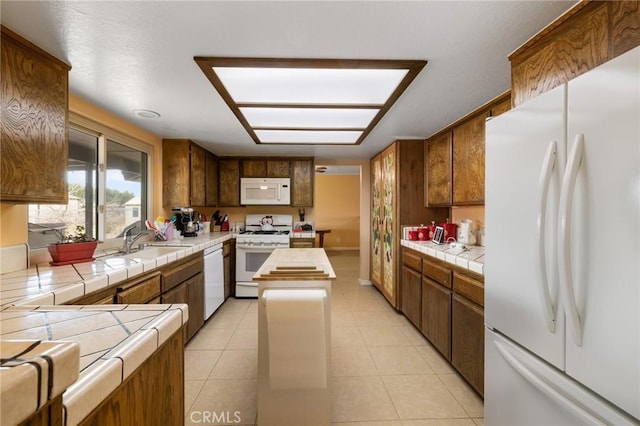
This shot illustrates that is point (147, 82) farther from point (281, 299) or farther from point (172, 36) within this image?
point (281, 299)

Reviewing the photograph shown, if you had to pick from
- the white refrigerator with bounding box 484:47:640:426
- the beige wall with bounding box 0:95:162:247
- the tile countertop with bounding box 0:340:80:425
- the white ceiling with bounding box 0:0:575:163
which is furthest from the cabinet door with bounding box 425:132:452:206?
the beige wall with bounding box 0:95:162:247

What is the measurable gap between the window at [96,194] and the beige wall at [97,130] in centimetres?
9

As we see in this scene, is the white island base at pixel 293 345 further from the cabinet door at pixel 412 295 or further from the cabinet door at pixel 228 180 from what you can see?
the cabinet door at pixel 228 180

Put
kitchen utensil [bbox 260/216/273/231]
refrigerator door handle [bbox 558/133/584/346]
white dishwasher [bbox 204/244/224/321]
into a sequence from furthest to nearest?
kitchen utensil [bbox 260/216/273/231] → white dishwasher [bbox 204/244/224/321] → refrigerator door handle [bbox 558/133/584/346]

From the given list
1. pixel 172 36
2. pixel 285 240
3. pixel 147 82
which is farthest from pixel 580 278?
pixel 285 240

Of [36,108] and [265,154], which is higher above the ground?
[265,154]

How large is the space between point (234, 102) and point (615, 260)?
2200 millimetres

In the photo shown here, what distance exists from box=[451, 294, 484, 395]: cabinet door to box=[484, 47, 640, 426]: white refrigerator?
0.54 m

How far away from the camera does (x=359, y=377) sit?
6.57 feet

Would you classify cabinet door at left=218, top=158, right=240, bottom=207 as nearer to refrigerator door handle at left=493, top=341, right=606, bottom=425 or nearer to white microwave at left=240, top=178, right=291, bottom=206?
white microwave at left=240, top=178, right=291, bottom=206

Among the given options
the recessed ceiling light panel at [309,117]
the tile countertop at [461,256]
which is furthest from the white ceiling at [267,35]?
the tile countertop at [461,256]

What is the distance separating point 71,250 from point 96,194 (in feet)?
2.90

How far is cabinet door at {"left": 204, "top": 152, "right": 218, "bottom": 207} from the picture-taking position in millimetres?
3852

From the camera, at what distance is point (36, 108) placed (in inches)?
57.8
